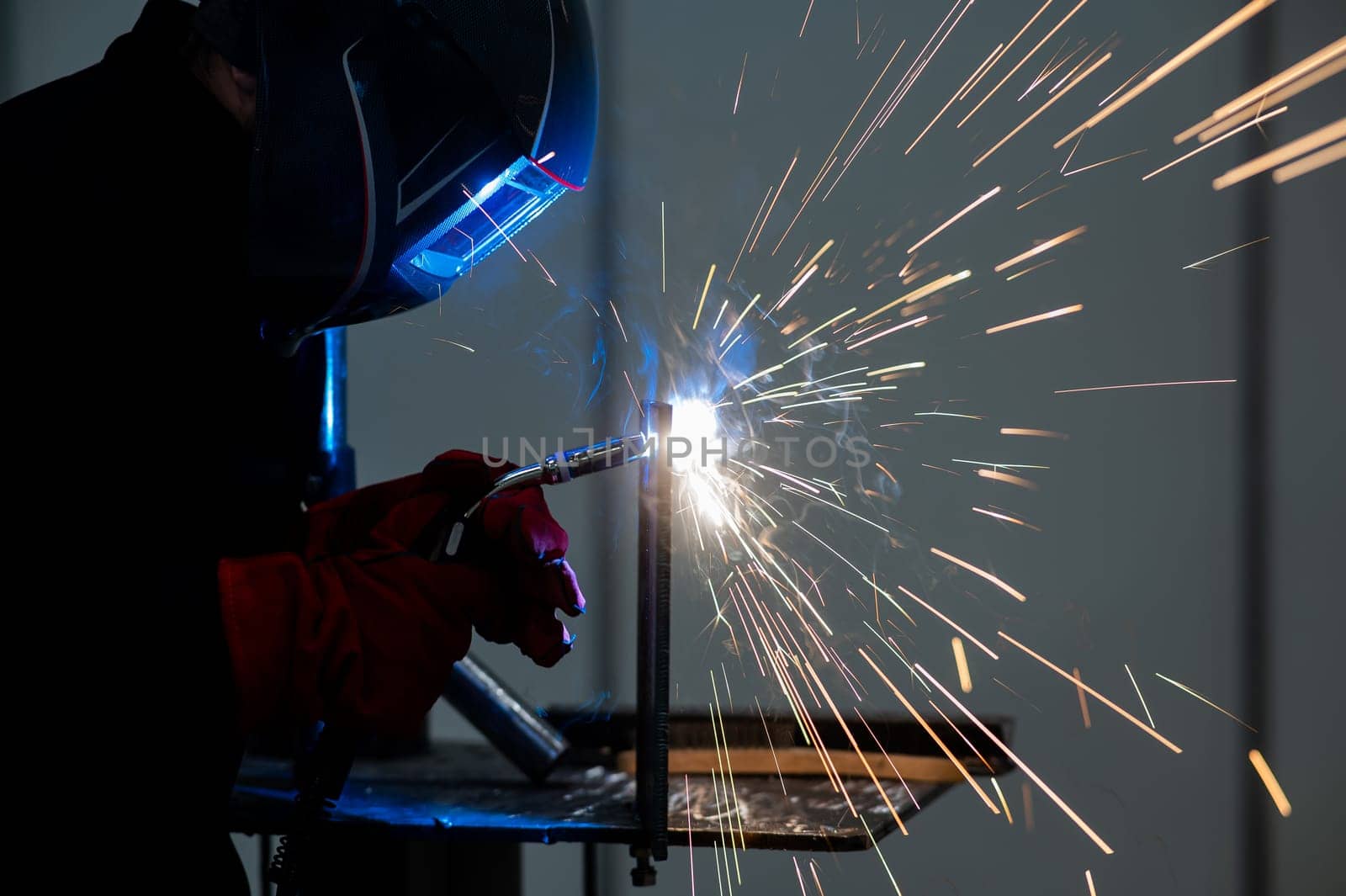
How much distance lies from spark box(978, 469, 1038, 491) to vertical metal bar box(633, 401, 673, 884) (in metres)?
1.01

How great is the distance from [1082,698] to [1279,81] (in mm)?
1425

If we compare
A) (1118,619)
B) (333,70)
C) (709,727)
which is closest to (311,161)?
(333,70)

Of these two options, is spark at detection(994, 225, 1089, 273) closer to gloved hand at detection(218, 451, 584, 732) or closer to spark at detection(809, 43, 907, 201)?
spark at detection(809, 43, 907, 201)

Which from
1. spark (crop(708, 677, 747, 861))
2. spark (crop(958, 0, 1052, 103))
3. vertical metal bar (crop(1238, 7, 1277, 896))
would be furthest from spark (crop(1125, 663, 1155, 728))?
spark (crop(958, 0, 1052, 103))

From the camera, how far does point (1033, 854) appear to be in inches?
→ 80.9

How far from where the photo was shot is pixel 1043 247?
1.94 metres

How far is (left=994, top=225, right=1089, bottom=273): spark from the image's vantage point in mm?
1933

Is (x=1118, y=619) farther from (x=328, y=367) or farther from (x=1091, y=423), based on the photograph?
(x=328, y=367)

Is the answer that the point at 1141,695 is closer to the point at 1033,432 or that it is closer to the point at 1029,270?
the point at 1033,432

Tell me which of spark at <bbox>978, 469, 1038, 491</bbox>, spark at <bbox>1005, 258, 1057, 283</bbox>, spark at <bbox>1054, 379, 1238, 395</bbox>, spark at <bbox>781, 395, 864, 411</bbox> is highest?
spark at <bbox>1005, 258, 1057, 283</bbox>

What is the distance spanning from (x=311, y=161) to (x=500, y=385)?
0.99 meters

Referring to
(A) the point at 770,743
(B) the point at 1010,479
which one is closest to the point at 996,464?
(B) the point at 1010,479

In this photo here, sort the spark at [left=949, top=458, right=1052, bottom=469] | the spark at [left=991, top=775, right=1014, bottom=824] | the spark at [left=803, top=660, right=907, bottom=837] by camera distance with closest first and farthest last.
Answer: the spark at [left=803, top=660, right=907, bottom=837] < the spark at [left=949, top=458, right=1052, bottom=469] < the spark at [left=991, top=775, right=1014, bottom=824]

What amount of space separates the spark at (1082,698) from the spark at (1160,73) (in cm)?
113
